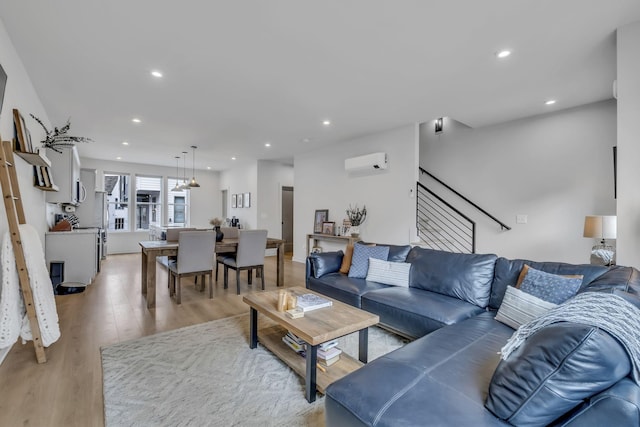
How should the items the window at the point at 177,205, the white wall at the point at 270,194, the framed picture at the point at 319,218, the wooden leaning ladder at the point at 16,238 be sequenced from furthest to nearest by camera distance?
the window at the point at 177,205
the white wall at the point at 270,194
the framed picture at the point at 319,218
the wooden leaning ladder at the point at 16,238

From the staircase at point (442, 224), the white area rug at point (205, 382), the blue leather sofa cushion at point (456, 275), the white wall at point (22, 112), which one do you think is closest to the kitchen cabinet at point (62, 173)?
the white wall at point (22, 112)

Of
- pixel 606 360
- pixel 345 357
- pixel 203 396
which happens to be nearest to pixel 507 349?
pixel 606 360

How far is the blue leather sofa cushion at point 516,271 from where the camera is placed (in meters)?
2.14

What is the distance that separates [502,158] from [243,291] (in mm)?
4501

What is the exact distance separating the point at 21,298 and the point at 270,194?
235 inches

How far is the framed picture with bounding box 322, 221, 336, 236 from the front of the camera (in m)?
6.02

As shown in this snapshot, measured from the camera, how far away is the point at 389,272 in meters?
3.17

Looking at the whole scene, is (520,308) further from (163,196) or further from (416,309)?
(163,196)

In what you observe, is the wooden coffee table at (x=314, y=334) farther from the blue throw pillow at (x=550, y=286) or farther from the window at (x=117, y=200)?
the window at (x=117, y=200)

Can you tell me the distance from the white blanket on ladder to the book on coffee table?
1.98 m

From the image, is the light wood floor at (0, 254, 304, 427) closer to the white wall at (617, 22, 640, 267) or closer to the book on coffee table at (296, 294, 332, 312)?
the book on coffee table at (296, 294, 332, 312)

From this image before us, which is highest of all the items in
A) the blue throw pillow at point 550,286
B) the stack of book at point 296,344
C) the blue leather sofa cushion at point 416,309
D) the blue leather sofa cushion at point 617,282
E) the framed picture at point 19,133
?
the framed picture at point 19,133

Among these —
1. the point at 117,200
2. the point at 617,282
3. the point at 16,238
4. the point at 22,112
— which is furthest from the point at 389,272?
the point at 117,200

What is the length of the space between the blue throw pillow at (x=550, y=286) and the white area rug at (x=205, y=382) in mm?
1131
